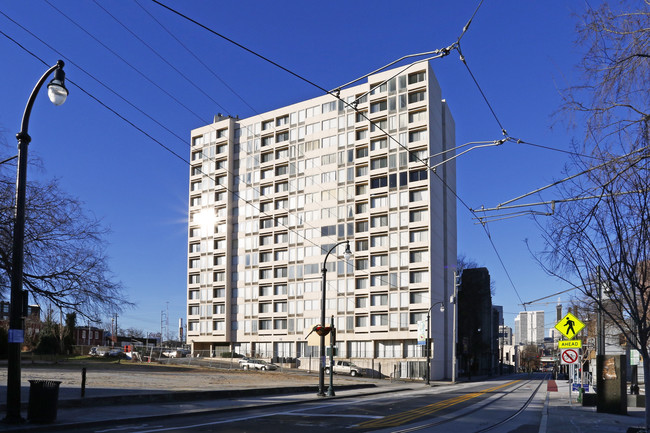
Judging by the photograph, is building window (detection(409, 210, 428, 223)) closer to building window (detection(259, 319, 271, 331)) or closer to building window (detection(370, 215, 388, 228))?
building window (detection(370, 215, 388, 228))

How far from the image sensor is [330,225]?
270 feet

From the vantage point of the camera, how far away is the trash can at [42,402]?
1433cm


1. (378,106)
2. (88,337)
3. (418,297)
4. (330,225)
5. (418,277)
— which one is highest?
(378,106)

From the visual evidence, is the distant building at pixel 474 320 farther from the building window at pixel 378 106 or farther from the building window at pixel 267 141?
the building window at pixel 267 141

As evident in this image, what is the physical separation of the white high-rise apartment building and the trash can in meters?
56.0

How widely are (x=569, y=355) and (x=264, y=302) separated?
66180mm

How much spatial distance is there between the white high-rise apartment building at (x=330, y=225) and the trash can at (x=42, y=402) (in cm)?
5605

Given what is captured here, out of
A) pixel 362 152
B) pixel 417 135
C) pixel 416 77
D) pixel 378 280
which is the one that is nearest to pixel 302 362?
pixel 378 280

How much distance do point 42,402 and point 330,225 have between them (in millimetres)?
68426

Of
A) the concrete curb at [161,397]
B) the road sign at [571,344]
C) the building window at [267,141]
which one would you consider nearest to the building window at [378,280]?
the building window at [267,141]

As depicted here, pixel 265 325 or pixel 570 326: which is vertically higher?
pixel 570 326

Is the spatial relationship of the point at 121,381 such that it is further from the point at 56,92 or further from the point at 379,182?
the point at 379,182

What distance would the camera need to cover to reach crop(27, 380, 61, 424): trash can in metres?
14.3

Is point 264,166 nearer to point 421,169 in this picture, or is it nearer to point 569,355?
point 421,169
